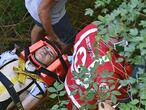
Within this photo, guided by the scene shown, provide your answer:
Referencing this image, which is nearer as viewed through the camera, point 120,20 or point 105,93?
point 120,20

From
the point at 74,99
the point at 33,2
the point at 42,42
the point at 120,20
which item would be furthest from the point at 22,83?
the point at 120,20

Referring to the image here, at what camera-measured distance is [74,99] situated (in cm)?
197

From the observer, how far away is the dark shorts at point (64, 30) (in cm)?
318

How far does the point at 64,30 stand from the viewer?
324cm

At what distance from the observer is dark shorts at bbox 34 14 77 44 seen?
10.4 feet

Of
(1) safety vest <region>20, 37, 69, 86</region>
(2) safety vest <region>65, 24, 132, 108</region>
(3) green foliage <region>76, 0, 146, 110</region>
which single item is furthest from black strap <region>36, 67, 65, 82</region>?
(3) green foliage <region>76, 0, 146, 110</region>

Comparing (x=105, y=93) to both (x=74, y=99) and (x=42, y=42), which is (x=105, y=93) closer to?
(x=74, y=99)

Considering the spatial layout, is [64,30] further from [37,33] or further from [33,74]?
[33,74]

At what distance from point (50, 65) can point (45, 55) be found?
7 cm

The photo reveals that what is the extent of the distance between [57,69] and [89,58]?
1.87 feet

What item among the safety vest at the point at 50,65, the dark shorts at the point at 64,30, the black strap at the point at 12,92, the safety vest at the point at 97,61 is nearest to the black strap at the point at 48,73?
the safety vest at the point at 50,65

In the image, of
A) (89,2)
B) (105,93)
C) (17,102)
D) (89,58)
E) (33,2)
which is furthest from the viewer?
(89,2)

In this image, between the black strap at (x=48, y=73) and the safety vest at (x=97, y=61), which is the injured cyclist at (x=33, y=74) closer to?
the black strap at (x=48, y=73)

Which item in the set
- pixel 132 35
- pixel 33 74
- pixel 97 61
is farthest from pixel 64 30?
pixel 132 35
